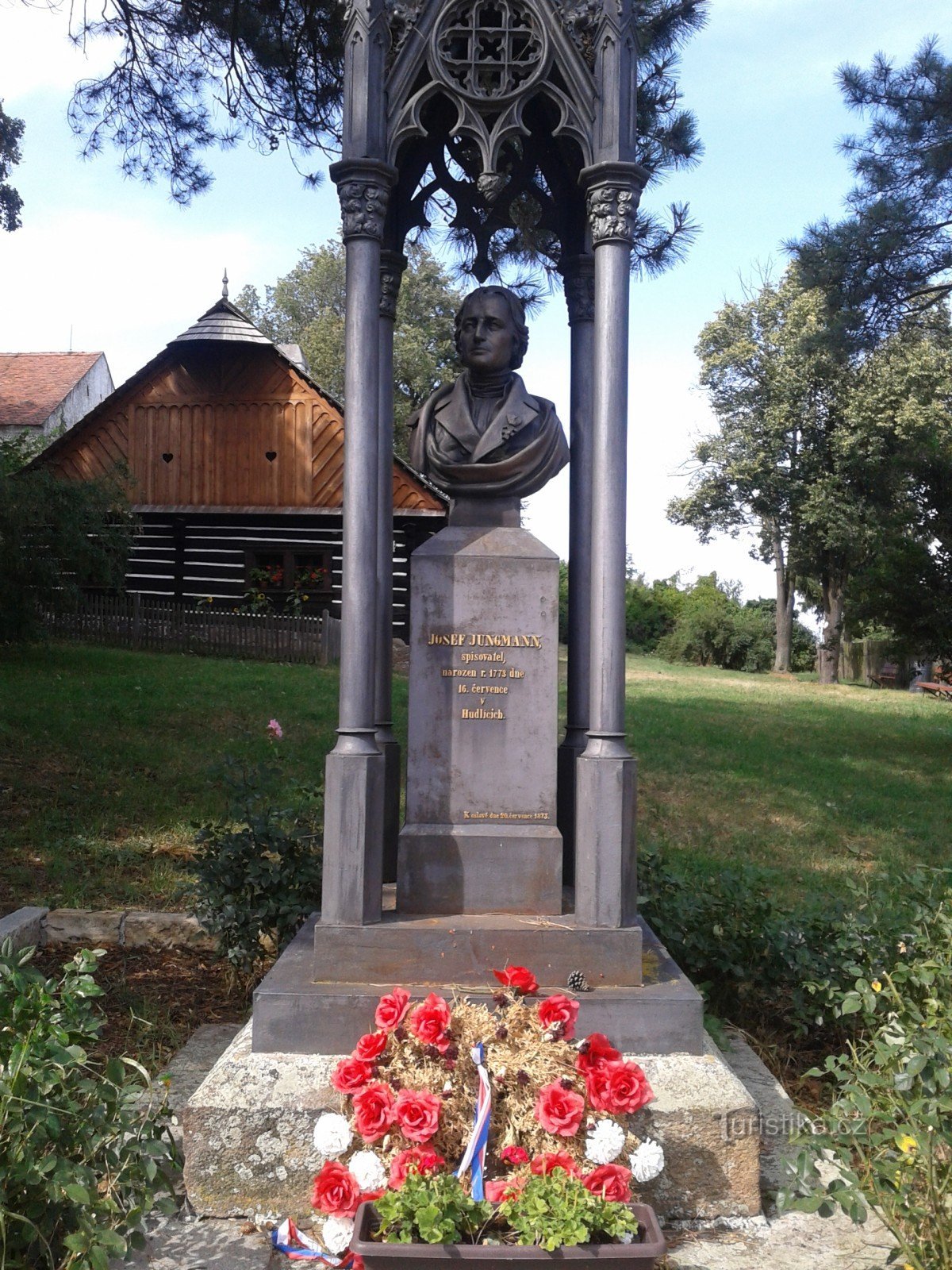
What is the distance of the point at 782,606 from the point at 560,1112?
35.3 metres

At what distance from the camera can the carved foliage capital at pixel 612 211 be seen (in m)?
4.16

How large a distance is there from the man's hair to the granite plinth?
98 cm

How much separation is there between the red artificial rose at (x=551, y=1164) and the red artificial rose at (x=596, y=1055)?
373mm

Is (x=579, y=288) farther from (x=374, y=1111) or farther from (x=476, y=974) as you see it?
(x=374, y=1111)

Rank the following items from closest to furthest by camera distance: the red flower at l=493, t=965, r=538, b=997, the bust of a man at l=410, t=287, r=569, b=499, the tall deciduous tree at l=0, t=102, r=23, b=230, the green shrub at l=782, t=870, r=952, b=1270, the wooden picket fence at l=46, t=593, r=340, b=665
→ the green shrub at l=782, t=870, r=952, b=1270
the red flower at l=493, t=965, r=538, b=997
the bust of a man at l=410, t=287, r=569, b=499
the tall deciduous tree at l=0, t=102, r=23, b=230
the wooden picket fence at l=46, t=593, r=340, b=665

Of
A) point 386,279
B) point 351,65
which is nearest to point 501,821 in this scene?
point 386,279

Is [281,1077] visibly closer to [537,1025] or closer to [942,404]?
[537,1025]

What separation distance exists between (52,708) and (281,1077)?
9.52m

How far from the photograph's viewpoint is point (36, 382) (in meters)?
40.7

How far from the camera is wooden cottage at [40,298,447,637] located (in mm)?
22594

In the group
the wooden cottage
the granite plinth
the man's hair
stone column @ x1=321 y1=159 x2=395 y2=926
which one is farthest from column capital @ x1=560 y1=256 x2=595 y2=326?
the wooden cottage

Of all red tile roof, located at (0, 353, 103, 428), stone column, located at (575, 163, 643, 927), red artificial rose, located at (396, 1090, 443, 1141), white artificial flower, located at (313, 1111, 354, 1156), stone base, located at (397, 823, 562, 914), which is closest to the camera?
red artificial rose, located at (396, 1090, 443, 1141)

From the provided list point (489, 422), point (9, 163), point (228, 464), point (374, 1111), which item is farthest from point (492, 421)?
point (228, 464)

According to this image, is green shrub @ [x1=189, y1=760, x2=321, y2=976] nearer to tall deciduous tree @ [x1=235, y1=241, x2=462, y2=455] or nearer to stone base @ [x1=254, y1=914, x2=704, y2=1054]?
stone base @ [x1=254, y1=914, x2=704, y2=1054]
